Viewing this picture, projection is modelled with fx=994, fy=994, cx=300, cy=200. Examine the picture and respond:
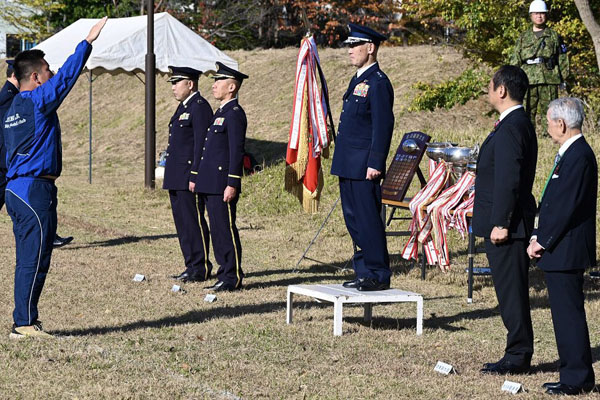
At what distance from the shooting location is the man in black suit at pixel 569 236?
5.68 m

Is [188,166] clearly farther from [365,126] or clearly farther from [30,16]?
[30,16]

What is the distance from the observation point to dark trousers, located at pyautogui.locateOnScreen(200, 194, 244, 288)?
32.2 ft

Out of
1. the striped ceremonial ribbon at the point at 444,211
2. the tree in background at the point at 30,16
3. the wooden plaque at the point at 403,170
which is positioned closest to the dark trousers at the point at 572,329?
the striped ceremonial ribbon at the point at 444,211

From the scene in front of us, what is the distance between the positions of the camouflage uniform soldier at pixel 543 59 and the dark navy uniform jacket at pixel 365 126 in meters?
6.29

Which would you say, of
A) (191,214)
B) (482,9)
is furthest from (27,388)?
(482,9)

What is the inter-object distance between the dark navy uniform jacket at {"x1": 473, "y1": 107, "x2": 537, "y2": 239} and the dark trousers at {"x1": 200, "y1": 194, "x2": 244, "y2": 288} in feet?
12.5

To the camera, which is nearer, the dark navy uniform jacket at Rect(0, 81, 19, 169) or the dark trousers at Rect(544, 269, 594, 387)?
the dark trousers at Rect(544, 269, 594, 387)

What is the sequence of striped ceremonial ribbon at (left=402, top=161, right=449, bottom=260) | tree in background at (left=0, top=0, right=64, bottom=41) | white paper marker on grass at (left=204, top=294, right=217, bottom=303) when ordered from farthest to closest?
tree in background at (left=0, top=0, right=64, bottom=41), striped ceremonial ribbon at (left=402, top=161, right=449, bottom=260), white paper marker on grass at (left=204, top=294, right=217, bottom=303)

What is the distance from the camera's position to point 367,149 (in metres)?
8.01

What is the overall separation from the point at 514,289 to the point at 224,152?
4221mm

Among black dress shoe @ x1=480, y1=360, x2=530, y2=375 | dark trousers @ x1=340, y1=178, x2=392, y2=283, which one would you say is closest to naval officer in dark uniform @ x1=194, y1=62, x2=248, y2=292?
dark trousers @ x1=340, y1=178, x2=392, y2=283

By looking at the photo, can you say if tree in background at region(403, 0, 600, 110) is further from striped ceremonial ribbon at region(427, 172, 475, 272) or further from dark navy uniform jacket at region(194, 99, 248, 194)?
dark navy uniform jacket at region(194, 99, 248, 194)

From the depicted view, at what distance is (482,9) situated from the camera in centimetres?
1689

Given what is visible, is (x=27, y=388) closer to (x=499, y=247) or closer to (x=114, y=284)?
(x=499, y=247)
